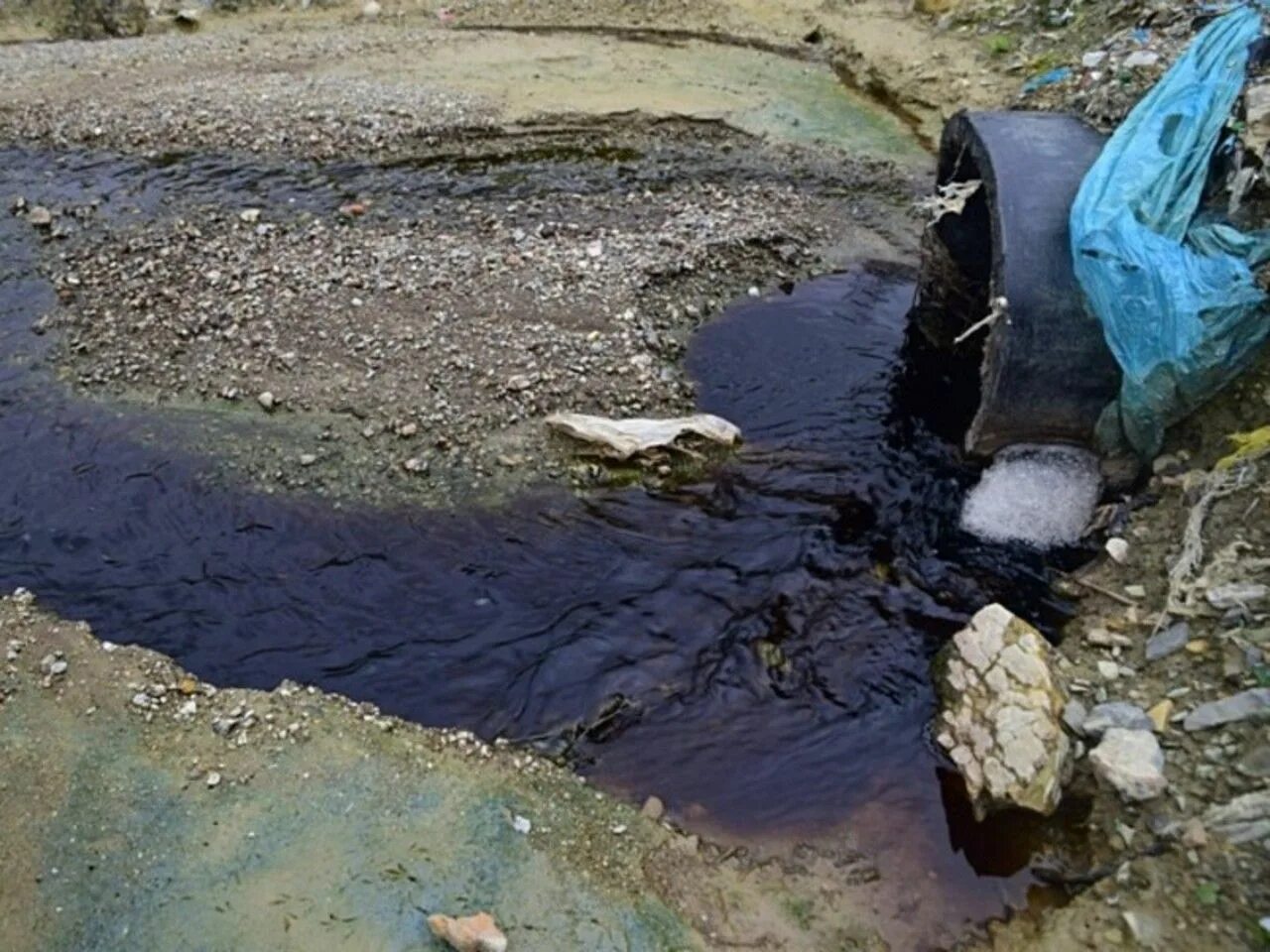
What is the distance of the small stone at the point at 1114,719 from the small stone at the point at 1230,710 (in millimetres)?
199

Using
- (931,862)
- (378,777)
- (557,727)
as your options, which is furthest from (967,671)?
(378,777)

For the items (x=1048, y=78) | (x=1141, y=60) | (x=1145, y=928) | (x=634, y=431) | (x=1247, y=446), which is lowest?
(x=1145, y=928)

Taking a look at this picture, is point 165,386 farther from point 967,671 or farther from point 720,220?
point 967,671

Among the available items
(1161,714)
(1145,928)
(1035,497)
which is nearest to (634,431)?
(1035,497)

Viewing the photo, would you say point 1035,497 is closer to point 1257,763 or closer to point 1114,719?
point 1114,719

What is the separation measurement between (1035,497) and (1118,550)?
2.78 ft

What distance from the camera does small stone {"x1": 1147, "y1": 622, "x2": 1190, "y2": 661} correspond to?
5180mm

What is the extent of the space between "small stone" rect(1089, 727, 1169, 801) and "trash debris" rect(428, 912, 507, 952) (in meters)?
2.97

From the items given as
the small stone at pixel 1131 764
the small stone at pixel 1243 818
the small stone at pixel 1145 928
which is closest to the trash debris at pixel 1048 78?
the small stone at pixel 1131 764

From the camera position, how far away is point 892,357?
329 inches

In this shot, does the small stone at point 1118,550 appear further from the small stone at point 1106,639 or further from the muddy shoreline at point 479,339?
the small stone at point 1106,639

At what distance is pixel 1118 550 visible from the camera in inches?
234

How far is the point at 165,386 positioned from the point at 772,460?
4.80 meters

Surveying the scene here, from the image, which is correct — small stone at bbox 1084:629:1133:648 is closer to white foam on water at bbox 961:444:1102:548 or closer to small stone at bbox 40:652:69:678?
white foam on water at bbox 961:444:1102:548
